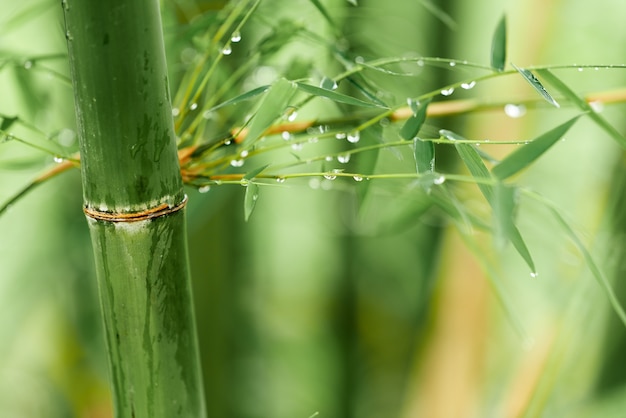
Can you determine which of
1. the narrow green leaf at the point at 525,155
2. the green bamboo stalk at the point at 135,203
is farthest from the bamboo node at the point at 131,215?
the narrow green leaf at the point at 525,155

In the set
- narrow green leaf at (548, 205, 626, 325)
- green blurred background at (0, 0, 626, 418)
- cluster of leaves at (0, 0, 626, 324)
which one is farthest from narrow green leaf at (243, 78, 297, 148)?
green blurred background at (0, 0, 626, 418)

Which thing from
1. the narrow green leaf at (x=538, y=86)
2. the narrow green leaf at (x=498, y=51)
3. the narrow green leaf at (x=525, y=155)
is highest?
the narrow green leaf at (x=498, y=51)

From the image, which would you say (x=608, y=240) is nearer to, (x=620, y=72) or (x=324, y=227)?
(x=620, y=72)

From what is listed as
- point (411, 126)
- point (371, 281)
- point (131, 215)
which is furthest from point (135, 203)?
point (371, 281)

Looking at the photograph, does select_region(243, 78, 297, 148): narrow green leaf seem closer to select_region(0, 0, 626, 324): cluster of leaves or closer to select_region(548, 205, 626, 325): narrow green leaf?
select_region(0, 0, 626, 324): cluster of leaves

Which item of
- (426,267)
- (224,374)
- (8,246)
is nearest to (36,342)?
(8,246)

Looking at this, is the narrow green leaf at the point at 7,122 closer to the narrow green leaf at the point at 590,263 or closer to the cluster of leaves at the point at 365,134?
the cluster of leaves at the point at 365,134
